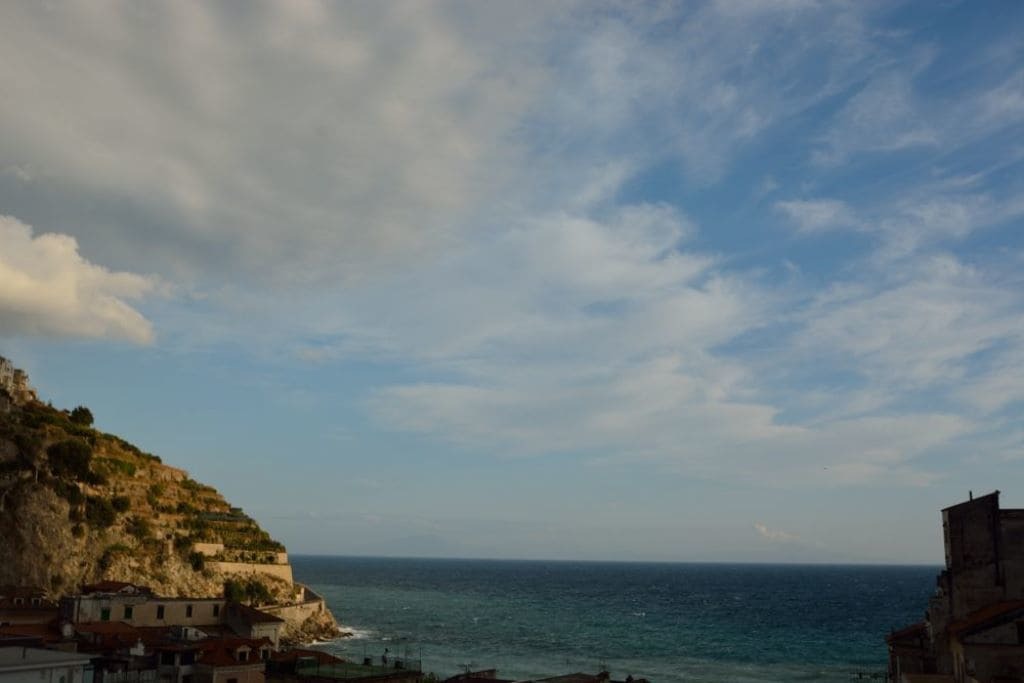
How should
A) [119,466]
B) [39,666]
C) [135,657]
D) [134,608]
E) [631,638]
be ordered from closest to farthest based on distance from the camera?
1. [39,666]
2. [135,657]
3. [134,608]
4. [119,466]
5. [631,638]

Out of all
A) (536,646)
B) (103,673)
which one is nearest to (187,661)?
(103,673)

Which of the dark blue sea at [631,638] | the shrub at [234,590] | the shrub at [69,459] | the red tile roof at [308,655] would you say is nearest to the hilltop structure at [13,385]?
the shrub at [69,459]

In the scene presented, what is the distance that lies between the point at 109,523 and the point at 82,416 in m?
34.2

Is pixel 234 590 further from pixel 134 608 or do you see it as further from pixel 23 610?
pixel 23 610

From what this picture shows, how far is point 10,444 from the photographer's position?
102 meters

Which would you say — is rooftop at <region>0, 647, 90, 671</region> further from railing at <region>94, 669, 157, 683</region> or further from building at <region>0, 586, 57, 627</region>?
building at <region>0, 586, 57, 627</region>

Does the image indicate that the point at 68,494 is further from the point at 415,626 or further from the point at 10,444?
the point at 415,626

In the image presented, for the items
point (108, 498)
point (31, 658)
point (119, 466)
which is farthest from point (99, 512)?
point (31, 658)

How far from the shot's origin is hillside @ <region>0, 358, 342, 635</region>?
95062mm

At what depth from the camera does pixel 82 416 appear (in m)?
132

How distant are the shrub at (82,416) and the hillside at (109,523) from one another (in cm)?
19

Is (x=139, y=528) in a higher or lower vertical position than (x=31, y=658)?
higher

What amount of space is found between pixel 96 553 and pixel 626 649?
224 feet

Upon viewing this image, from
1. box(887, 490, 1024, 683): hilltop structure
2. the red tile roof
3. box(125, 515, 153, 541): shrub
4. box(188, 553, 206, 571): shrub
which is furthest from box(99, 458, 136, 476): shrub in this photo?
box(887, 490, 1024, 683): hilltop structure
